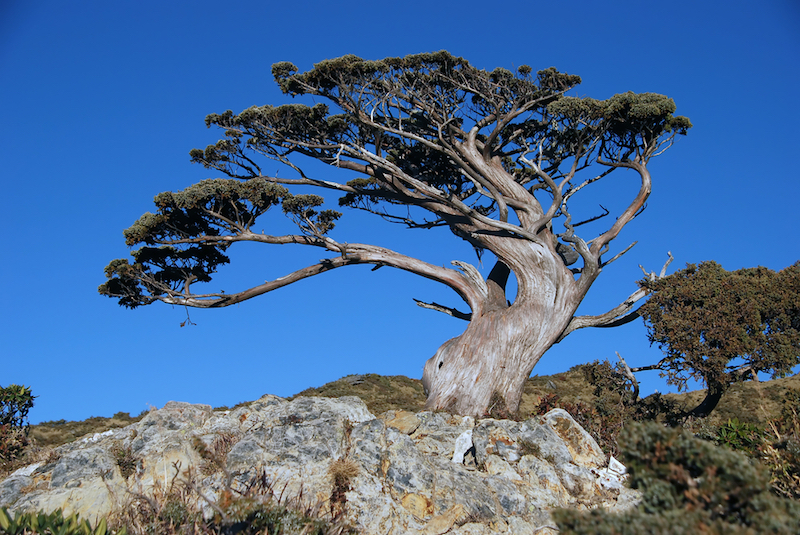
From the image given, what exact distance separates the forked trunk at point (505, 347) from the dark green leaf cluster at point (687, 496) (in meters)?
11.1

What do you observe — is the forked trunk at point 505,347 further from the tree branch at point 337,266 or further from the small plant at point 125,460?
the small plant at point 125,460

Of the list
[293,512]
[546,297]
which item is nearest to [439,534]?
[293,512]

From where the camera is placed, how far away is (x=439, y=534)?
10414mm

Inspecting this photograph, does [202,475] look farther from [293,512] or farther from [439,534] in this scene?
[439,534]

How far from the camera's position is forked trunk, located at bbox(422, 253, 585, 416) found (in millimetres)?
17859

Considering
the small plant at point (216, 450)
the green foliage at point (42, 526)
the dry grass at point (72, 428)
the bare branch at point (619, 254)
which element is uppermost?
the bare branch at point (619, 254)

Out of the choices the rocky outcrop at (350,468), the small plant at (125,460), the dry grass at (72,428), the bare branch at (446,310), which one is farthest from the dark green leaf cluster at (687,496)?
the dry grass at (72,428)

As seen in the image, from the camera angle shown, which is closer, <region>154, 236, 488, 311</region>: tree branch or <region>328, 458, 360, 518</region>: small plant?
<region>328, 458, 360, 518</region>: small plant

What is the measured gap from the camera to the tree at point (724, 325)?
54.2 feet

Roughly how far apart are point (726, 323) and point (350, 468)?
10940 millimetres

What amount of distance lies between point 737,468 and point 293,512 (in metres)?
6.01

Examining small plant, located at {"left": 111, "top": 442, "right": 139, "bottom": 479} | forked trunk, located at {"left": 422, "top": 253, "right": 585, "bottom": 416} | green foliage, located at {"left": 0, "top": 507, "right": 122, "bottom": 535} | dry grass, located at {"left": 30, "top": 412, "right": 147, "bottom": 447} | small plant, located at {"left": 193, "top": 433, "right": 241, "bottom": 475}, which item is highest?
forked trunk, located at {"left": 422, "top": 253, "right": 585, "bottom": 416}

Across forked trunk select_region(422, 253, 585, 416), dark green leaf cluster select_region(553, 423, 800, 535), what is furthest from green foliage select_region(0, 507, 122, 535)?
forked trunk select_region(422, 253, 585, 416)

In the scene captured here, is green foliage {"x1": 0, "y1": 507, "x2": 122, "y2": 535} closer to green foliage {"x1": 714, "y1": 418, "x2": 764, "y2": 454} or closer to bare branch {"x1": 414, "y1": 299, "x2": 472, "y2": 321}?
green foliage {"x1": 714, "y1": 418, "x2": 764, "y2": 454}
